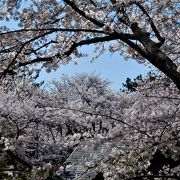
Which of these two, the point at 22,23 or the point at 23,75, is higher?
the point at 22,23

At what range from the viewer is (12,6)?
5.85m

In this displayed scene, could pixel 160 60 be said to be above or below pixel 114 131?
above

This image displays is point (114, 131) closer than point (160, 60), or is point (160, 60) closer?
point (160, 60)

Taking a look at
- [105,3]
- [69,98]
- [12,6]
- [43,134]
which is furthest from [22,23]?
[69,98]

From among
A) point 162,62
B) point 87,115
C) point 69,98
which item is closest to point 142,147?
point 87,115

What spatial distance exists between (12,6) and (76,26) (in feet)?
3.83

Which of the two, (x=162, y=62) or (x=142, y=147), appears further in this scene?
(x=142, y=147)

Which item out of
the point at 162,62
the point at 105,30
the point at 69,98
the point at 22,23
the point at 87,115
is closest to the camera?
the point at 162,62

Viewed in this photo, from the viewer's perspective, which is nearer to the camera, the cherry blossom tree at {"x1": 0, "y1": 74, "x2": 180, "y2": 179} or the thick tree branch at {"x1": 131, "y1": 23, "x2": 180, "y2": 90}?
the thick tree branch at {"x1": 131, "y1": 23, "x2": 180, "y2": 90}

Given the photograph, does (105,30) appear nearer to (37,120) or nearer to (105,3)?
(105,3)

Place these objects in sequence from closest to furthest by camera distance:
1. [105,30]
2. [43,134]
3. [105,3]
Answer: [105,30]
[105,3]
[43,134]

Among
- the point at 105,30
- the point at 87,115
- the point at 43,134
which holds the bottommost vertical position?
the point at 87,115

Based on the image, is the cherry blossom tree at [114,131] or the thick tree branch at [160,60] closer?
the thick tree branch at [160,60]

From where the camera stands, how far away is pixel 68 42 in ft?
19.1
